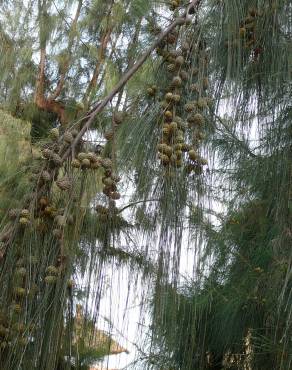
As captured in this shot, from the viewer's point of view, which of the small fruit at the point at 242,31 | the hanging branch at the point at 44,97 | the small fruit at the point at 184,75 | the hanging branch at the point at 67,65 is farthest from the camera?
the hanging branch at the point at 44,97

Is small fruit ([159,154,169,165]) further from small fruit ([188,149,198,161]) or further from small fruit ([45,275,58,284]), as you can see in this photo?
small fruit ([45,275,58,284])

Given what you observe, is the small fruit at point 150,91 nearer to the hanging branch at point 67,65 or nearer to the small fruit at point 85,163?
the small fruit at point 85,163

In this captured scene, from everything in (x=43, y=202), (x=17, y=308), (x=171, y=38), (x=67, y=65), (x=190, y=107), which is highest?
(x=67, y=65)

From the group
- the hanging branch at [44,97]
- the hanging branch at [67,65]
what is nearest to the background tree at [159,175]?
the hanging branch at [67,65]

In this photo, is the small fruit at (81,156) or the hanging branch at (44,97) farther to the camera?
the hanging branch at (44,97)

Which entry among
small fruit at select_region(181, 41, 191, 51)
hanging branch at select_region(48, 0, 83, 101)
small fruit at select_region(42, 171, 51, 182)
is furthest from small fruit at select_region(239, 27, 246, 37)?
hanging branch at select_region(48, 0, 83, 101)

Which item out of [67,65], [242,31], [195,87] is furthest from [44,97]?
[195,87]

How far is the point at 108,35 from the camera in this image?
174 centimetres

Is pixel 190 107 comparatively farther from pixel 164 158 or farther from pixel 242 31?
pixel 242 31

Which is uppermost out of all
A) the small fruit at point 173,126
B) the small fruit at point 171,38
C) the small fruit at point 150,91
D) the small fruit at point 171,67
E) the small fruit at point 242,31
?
the small fruit at point 242,31

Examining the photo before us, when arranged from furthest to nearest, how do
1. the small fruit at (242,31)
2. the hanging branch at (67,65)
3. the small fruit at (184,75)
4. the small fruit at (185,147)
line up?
the hanging branch at (67,65)
the small fruit at (242,31)
the small fruit at (184,75)
the small fruit at (185,147)

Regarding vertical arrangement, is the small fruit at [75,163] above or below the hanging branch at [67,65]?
below

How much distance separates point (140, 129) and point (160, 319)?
221 mm

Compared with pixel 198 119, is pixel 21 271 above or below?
below
